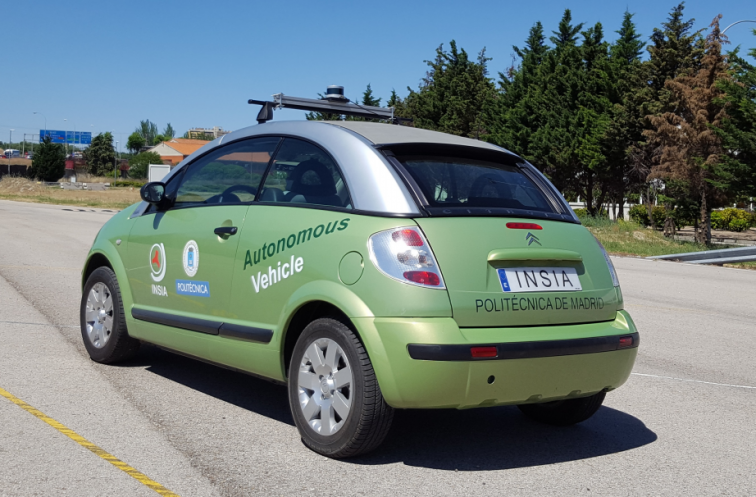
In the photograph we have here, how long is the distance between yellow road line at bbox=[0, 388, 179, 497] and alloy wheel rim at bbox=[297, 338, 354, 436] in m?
0.83

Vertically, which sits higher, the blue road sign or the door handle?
the blue road sign

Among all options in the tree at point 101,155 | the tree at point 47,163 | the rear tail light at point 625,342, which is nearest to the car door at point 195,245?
the rear tail light at point 625,342

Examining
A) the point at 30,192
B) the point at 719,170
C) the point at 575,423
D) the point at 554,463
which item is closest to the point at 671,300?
the point at 575,423

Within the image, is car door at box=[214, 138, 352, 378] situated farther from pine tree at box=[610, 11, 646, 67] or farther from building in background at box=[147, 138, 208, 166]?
building in background at box=[147, 138, 208, 166]

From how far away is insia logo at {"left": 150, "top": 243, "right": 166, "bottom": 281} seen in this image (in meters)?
5.29

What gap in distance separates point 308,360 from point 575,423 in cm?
170

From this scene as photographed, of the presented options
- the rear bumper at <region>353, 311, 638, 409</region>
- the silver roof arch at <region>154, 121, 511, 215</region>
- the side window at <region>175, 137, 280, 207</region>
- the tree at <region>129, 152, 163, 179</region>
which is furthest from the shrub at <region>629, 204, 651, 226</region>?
the tree at <region>129, 152, 163, 179</region>

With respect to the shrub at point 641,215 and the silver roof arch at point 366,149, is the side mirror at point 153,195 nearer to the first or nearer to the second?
the silver roof arch at point 366,149

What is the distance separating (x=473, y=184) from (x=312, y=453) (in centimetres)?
160

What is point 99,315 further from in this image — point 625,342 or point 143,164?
point 143,164

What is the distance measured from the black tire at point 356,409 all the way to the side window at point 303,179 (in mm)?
648

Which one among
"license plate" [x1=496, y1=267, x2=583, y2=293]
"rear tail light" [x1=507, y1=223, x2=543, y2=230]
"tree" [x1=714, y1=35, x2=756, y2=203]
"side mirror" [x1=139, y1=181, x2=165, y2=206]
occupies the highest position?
"tree" [x1=714, y1=35, x2=756, y2=203]

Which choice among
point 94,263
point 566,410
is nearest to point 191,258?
point 94,263

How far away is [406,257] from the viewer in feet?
12.3
